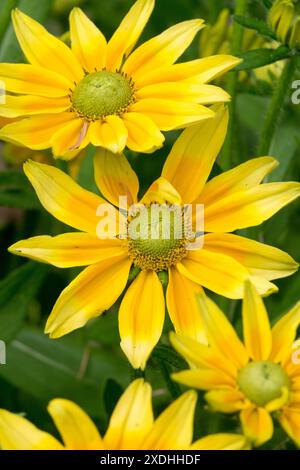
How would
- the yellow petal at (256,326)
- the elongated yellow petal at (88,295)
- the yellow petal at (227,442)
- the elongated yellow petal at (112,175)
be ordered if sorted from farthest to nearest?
the elongated yellow petal at (112,175)
the elongated yellow petal at (88,295)
the yellow petal at (256,326)
the yellow petal at (227,442)

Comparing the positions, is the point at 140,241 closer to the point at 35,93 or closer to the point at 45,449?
the point at 35,93

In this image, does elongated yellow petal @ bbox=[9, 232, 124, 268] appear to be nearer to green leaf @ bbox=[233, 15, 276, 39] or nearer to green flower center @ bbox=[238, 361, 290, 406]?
green flower center @ bbox=[238, 361, 290, 406]

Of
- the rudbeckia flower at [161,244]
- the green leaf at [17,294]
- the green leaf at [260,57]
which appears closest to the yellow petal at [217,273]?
the rudbeckia flower at [161,244]

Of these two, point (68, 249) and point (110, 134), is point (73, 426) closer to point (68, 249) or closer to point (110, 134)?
point (68, 249)

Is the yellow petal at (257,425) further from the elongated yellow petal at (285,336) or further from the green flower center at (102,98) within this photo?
the green flower center at (102,98)

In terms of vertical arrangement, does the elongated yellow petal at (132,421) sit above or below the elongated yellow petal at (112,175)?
below
